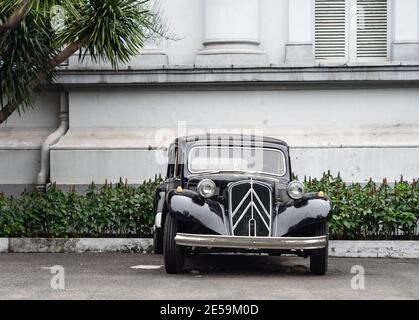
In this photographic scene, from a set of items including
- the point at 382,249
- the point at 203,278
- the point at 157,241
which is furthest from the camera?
the point at 382,249

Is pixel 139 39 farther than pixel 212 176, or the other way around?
pixel 139 39

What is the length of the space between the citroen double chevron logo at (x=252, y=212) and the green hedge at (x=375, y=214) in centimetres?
303

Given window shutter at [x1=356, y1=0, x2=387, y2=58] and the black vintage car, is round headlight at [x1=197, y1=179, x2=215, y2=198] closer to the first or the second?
the black vintage car

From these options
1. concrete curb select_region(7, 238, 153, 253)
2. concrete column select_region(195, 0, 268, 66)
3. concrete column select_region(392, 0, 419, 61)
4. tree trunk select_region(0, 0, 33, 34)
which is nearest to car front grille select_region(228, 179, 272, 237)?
concrete curb select_region(7, 238, 153, 253)

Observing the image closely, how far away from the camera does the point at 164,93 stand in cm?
1898

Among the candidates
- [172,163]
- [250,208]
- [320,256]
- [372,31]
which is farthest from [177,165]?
[372,31]

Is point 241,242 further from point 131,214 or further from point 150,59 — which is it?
point 150,59

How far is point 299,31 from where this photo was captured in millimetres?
19109

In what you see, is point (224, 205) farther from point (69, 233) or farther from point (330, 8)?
point (330, 8)

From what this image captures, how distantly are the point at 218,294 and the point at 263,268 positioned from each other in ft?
9.72

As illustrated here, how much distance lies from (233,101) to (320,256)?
7.48 meters

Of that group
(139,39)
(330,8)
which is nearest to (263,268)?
(139,39)

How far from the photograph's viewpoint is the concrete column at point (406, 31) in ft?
62.1
